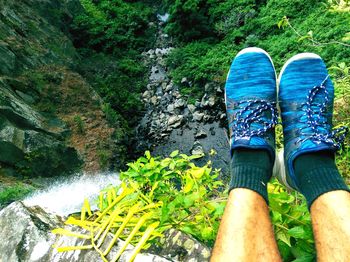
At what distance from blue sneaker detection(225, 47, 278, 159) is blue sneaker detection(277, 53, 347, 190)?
0.08m

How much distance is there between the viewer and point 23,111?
615cm

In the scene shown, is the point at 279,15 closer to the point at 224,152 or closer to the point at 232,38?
the point at 232,38

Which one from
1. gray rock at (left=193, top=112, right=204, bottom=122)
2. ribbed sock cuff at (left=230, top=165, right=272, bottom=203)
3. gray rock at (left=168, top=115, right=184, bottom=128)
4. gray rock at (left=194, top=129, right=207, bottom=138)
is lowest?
ribbed sock cuff at (left=230, top=165, right=272, bottom=203)

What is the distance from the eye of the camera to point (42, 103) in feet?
23.4

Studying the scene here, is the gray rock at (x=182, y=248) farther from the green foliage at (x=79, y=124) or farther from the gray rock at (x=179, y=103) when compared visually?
→ the gray rock at (x=179, y=103)

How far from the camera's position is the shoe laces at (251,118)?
162 centimetres

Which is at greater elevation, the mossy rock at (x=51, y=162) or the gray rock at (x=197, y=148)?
the gray rock at (x=197, y=148)

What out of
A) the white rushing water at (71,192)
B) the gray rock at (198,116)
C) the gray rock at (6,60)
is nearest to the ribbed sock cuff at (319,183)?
the white rushing water at (71,192)

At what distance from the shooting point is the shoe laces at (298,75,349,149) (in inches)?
57.1

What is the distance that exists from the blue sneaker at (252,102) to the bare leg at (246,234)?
1.62ft

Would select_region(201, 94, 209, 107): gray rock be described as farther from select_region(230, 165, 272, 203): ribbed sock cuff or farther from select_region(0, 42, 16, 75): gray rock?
select_region(230, 165, 272, 203): ribbed sock cuff

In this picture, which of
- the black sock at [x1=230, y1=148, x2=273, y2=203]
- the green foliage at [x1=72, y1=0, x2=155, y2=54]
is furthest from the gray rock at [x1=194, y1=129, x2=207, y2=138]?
the black sock at [x1=230, y1=148, x2=273, y2=203]

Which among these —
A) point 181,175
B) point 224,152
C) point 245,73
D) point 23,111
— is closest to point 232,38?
point 224,152

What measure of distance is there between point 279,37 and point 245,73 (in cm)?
546
